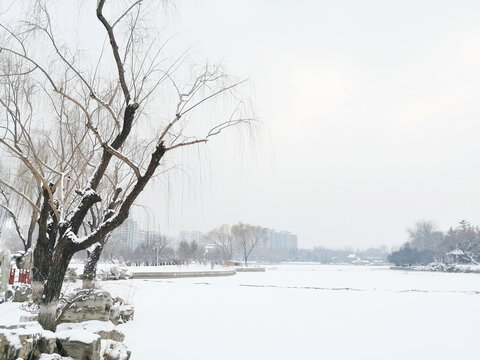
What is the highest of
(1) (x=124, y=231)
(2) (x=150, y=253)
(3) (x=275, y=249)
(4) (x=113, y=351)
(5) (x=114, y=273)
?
(1) (x=124, y=231)

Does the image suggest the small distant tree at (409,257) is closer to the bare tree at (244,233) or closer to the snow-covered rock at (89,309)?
the bare tree at (244,233)

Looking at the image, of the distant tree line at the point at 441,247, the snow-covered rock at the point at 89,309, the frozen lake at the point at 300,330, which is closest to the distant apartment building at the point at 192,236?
the frozen lake at the point at 300,330

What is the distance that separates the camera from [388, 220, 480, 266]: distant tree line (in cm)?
5359

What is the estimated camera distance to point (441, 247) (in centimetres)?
6112

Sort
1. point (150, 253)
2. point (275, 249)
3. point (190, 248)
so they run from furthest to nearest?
point (275, 249)
point (150, 253)
point (190, 248)

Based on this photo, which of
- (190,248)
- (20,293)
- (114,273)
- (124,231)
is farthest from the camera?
(190,248)

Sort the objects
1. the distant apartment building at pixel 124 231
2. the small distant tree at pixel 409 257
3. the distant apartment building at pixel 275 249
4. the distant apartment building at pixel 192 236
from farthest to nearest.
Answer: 1. the distant apartment building at pixel 275 249
2. the small distant tree at pixel 409 257
3. the distant apartment building at pixel 192 236
4. the distant apartment building at pixel 124 231

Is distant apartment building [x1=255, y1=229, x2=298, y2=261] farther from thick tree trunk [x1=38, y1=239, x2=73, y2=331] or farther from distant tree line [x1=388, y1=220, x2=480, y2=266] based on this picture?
thick tree trunk [x1=38, y1=239, x2=73, y2=331]

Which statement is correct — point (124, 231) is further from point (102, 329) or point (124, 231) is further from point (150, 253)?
point (150, 253)

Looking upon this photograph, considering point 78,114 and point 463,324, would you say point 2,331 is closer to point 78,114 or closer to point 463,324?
point 78,114

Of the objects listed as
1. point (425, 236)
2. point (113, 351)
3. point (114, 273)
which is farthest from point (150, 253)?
Result: point (425, 236)

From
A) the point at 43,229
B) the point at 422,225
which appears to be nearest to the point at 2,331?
the point at 43,229

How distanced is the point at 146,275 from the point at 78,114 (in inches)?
696

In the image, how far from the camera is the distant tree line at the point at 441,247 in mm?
53594
